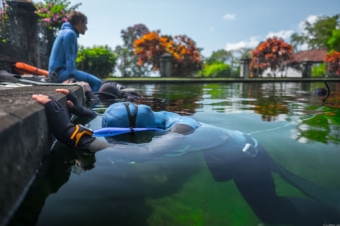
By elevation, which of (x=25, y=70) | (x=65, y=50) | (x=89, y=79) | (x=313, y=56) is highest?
(x=313, y=56)

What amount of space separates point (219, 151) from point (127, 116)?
2.77 feet

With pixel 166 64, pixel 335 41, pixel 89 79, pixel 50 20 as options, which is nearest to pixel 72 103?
pixel 89 79

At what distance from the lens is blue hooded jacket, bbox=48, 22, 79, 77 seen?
15.5ft

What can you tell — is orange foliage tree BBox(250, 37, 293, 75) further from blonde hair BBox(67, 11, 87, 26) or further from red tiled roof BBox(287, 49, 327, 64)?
blonde hair BBox(67, 11, 87, 26)

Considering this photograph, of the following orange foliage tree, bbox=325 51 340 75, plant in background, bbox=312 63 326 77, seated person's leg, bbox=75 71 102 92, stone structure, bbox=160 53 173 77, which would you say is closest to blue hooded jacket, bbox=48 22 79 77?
seated person's leg, bbox=75 71 102 92

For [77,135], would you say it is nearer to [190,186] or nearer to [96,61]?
[190,186]

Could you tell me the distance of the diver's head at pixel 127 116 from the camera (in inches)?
93.5

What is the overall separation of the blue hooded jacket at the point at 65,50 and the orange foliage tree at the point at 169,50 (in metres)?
19.2

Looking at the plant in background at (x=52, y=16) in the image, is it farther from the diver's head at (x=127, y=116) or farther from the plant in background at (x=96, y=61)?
the diver's head at (x=127, y=116)

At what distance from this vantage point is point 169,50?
2375 centimetres

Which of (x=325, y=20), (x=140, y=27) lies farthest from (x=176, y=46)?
(x=325, y=20)

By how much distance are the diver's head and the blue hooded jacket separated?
2825mm

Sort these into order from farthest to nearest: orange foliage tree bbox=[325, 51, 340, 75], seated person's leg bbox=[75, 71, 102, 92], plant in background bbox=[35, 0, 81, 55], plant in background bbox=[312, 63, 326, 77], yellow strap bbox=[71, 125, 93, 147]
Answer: plant in background bbox=[312, 63, 326, 77], orange foliage tree bbox=[325, 51, 340, 75], plant in background bbox=[35, 0, 81, 55], seated person's leg bbox=[75, 71, 102, 92], yellow strap bbox=[71, 125, 93, 147]

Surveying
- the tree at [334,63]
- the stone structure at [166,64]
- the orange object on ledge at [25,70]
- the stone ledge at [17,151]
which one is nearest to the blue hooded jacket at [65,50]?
the orange object on ledge at [25,70]
